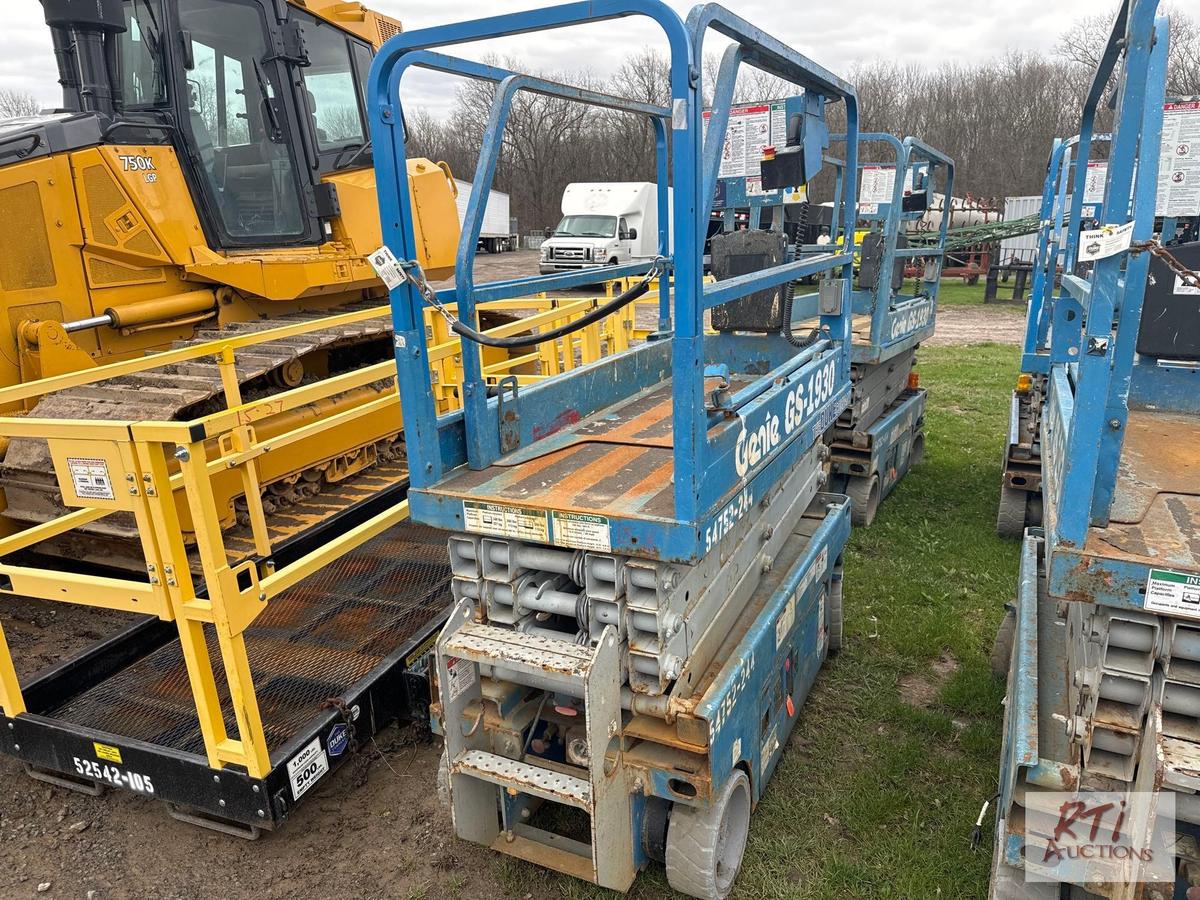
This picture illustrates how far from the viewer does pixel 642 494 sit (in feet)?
9.02

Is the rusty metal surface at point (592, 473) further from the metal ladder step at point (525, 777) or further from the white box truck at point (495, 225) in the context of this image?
the white box truck at point (495, 225)

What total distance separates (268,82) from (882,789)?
600 centimetres

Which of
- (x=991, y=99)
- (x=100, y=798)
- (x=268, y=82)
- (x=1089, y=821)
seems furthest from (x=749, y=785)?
(x=991, y=99)

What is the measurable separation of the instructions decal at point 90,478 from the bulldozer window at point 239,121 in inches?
132

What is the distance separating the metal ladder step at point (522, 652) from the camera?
2.50 m

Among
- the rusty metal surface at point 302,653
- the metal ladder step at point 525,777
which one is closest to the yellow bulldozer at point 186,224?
the rusty metal surface at point 302,653

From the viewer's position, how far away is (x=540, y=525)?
2.63 metres

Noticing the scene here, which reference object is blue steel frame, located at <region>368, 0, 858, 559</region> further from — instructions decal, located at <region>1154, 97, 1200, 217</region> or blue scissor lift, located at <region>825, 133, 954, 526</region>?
blue scissor lift, located at <region>825, 133, 954, 526</region>

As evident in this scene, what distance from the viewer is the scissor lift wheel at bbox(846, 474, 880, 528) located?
630 centimetres

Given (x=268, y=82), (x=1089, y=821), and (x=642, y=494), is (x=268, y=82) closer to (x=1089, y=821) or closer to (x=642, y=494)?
(x=642, y=494)

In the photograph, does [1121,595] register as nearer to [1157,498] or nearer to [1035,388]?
[1157,498]

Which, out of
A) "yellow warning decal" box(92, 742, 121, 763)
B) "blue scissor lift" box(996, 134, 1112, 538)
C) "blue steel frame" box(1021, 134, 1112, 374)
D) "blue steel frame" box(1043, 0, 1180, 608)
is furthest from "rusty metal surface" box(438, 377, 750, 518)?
"blue steel frame" box(1021, 134, 1112, 374)

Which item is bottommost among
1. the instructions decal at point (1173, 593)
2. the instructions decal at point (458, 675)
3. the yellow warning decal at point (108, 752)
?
the yellow warning decal at point (108, 752)

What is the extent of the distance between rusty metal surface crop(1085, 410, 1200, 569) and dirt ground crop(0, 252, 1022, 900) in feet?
7.70
